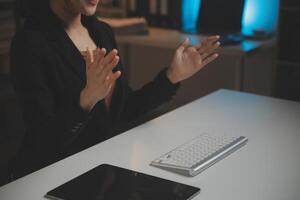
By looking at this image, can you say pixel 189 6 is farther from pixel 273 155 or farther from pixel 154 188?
pixel 154 188

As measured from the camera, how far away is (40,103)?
1.57 meters

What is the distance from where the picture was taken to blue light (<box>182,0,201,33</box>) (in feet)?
11.3

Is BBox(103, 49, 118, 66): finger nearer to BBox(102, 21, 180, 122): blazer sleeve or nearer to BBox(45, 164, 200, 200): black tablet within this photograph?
BBox(45, 164, 200, 200): black tablet

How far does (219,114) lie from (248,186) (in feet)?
1.87

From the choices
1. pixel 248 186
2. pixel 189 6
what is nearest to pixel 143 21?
pixel 189 6

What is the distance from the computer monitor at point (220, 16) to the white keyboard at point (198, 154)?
1779 millimetres

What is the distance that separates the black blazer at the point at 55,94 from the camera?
5.15 feet

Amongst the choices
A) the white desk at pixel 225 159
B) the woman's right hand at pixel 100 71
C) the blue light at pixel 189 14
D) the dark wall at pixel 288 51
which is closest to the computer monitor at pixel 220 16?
the blue light at pixel 189 14

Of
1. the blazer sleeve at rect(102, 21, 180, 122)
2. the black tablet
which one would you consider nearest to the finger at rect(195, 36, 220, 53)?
the blazer sleeve at rect(102, 21, 180, 122)

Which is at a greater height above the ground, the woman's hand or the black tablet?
the woman's hand

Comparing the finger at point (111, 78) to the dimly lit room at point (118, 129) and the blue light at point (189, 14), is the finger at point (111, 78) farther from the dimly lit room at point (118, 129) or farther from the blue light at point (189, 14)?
the blue light at point (189, 14)

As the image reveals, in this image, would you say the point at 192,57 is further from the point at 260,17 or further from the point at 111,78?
the point at 260,17

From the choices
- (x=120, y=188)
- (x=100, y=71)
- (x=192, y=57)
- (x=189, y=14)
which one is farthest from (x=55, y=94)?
(x=189, y=14)

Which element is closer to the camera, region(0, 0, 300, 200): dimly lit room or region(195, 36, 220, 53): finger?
region(0, 0, 300, 200): dimly lit room
